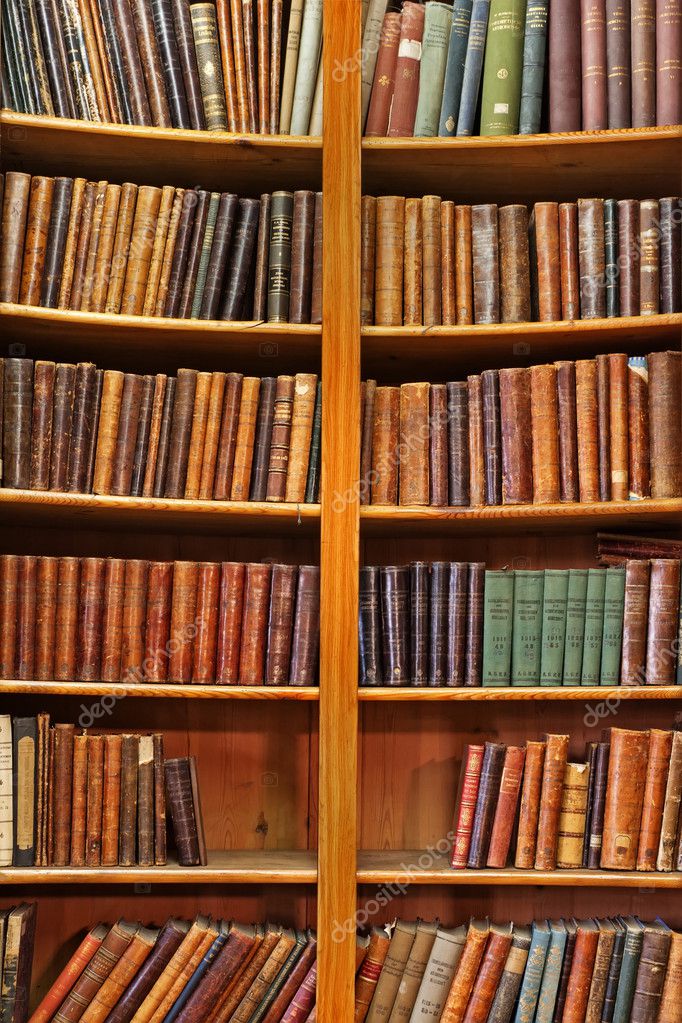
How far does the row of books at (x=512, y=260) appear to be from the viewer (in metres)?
2.06

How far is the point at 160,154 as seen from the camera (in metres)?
2.14

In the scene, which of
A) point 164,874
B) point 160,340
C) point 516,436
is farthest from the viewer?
point 160,340

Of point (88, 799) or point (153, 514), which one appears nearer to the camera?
point (88, 799)

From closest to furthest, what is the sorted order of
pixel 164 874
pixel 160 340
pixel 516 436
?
pixel 164 874 → pixel 516 436 → pixel 160 340

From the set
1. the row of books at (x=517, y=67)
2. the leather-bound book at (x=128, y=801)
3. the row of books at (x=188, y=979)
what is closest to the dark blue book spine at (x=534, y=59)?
the row of books at (x=517, y=67)

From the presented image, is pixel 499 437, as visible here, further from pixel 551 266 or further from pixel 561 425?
pixel 551 266

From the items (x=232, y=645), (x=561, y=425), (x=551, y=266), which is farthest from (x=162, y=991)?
(x=551, y=266)

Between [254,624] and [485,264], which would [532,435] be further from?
[254,624]

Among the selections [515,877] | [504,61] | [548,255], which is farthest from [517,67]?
[515,877]

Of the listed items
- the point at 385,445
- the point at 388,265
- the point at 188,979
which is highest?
the point at 388,265

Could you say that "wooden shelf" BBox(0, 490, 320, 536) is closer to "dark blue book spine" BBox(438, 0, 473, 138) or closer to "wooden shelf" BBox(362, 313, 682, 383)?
"wooden shelf" BBox(362, 313, 682, 383)

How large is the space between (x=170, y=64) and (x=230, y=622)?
3.81ft

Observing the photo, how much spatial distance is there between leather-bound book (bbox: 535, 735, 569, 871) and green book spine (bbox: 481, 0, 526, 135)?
1.27 metres

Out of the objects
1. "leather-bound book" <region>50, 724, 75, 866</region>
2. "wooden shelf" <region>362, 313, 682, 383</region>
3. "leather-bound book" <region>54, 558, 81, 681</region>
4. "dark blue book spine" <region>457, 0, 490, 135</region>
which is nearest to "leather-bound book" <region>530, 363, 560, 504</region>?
"wooden shelf" <region>362, 313, 682, 383</region>
